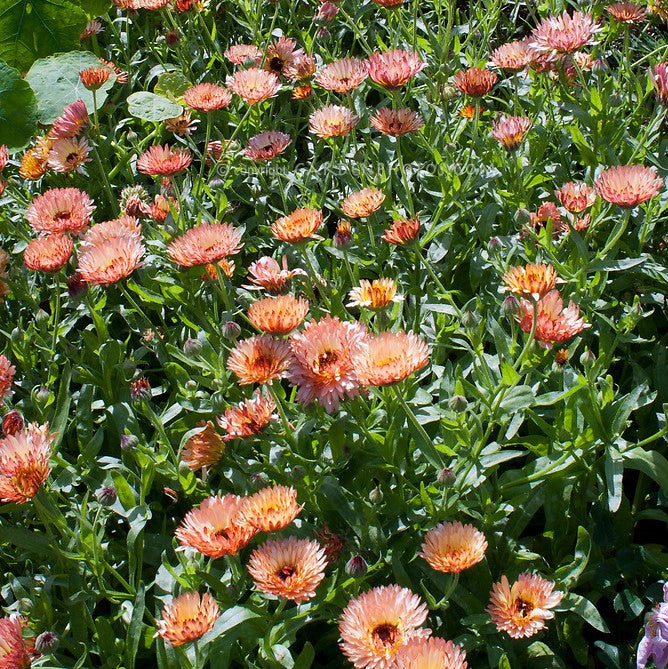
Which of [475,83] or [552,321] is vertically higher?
[475,83]

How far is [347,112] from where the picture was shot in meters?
2.67

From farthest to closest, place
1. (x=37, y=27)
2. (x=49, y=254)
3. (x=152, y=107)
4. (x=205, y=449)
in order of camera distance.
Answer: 1. (x=152, y=107)
2. (x=49, y=254)
3. (x=205, y=449)
4. (x=37, y=27)

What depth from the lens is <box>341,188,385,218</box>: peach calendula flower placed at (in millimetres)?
2332

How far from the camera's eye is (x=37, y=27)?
70.5 inches

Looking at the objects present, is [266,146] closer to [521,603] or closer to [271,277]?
[271,277]

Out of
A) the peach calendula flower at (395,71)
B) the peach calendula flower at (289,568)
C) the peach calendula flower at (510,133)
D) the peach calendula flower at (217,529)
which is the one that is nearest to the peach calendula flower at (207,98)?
the peach calendula flower at (395,71)

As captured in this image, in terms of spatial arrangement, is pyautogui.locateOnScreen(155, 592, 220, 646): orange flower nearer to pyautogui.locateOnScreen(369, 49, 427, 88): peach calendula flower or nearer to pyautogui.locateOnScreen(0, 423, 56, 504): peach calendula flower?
pyautogui.locateOnScreen(0, 423, 56, 504): peach calendula flower

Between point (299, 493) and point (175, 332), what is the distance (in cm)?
77

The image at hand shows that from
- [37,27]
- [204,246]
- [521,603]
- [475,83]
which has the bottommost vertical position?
[521,603]

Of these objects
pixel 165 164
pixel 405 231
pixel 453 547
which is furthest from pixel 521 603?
pixel 165 164

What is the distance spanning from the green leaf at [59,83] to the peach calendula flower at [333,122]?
0.65m

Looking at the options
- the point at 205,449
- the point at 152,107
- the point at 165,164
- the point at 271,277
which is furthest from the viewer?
the point at 152,107

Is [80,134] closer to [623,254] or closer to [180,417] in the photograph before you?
[180,417]

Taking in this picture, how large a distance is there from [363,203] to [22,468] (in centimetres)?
111
